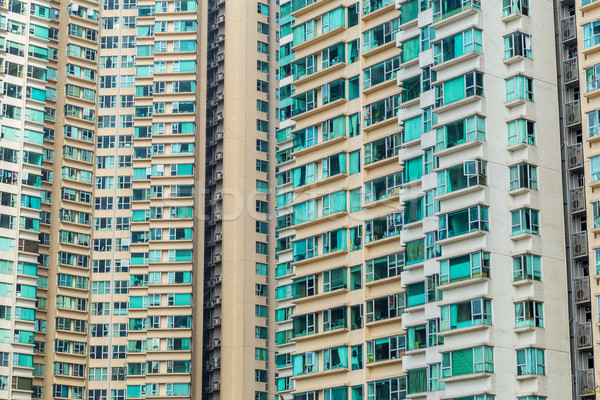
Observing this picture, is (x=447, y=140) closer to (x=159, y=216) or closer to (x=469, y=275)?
(x=469, y=275)

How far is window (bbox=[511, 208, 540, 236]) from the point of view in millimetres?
67438

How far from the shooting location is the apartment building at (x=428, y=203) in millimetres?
66375

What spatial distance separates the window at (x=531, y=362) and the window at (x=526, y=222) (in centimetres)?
718

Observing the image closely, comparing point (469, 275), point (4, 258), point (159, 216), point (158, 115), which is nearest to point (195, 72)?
point (158, 115)

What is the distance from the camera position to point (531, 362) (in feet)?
213

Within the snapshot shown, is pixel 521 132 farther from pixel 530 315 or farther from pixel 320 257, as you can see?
pixel 320 257

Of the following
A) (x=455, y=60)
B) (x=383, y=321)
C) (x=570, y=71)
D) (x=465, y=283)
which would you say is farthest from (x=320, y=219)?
(x=570, y=71)

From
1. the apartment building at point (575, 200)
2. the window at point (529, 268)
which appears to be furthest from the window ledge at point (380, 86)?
the window at point (529, 268)

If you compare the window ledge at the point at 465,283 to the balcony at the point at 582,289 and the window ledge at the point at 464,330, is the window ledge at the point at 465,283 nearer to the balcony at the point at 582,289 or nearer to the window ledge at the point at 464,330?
the window ledge at the point at 464,330

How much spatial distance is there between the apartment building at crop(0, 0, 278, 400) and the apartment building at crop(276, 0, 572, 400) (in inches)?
1466

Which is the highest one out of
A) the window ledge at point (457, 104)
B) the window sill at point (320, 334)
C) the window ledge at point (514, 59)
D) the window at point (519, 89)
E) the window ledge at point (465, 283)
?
Result: the window ledge at point (514, 59)

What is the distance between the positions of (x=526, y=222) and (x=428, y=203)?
7587 millimetres

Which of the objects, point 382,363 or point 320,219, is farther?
point 320,219

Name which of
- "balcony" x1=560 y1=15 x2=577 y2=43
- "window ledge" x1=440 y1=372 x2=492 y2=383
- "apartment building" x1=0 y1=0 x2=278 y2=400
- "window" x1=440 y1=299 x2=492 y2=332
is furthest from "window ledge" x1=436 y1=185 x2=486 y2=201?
"apartment building" x1=0 y1=0 x2=278 y2=400
